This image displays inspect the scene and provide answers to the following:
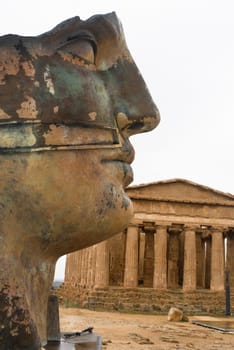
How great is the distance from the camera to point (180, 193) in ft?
112

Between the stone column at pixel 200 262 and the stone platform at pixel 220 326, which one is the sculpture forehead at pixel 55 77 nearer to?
the stone platform at pixel 220 326

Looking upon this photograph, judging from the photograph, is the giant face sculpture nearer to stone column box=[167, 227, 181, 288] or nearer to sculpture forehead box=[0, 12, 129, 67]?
sculpture forehead box=[0, 12, 129, 67]

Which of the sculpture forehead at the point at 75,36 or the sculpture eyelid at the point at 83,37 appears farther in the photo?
the sculpture eyelid at the point at 83,37

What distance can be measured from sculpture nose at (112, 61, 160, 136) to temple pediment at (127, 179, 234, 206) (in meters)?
30.6

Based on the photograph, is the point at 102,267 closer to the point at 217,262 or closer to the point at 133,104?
the point at 217,262

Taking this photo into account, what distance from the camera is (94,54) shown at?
2471 millimetres

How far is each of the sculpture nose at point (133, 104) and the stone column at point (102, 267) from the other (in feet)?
95.9

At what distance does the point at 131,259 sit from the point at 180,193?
20.3 ft

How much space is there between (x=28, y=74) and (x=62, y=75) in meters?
0.17

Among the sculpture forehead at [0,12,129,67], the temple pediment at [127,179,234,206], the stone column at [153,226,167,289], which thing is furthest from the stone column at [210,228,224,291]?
the sculpture forehead at [0,12,129,67]

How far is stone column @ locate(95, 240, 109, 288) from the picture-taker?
31.0 m

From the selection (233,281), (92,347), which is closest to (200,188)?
(233,281)

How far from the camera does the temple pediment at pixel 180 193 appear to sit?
33.5 metres

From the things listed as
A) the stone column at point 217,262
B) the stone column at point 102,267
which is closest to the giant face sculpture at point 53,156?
the stone column at point 102,267
